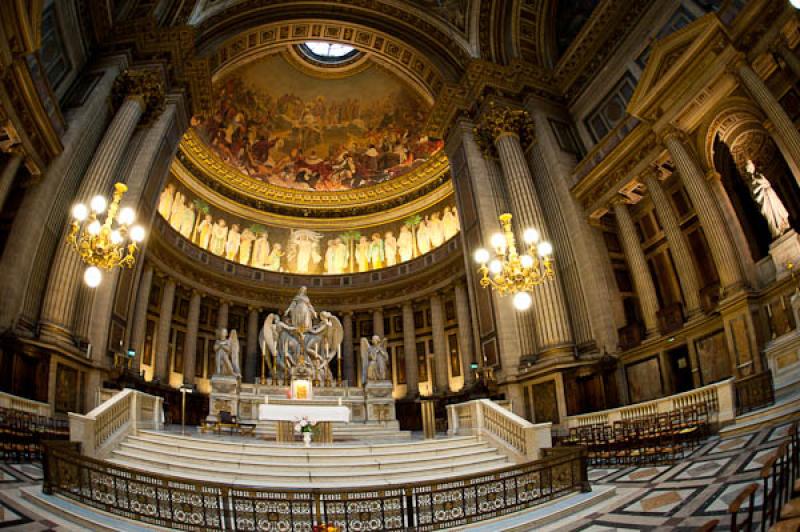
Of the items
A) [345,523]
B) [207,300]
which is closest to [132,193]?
[207,300]

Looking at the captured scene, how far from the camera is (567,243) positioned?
1605 cm

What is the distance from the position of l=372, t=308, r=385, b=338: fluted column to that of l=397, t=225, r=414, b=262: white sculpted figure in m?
3.45

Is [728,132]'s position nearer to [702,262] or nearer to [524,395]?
[702,262]

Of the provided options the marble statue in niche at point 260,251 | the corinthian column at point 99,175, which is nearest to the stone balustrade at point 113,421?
the corinthian column at point 99,175

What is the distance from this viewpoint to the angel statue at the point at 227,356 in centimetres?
1524

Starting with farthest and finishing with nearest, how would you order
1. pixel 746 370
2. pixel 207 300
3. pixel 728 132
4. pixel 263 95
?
1. pixel 263 95
2. pixel 207 300
3. pixel 728 132
4. pixel 746 370

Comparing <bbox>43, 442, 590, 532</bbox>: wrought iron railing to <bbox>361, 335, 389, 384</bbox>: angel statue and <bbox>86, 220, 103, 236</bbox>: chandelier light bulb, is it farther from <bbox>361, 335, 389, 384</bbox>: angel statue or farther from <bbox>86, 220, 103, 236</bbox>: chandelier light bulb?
<bbox>361, 335, 389, 384</bbox>: angel statue

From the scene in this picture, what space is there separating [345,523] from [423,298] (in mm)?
21366

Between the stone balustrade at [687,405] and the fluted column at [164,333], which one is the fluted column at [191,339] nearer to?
the fluted column at [164,333]

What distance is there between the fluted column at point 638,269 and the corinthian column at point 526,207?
2.26m

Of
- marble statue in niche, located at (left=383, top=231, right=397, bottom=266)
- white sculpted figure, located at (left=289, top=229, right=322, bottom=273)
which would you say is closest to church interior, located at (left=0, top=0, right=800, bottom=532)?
marble statue in niche, located at (left=383, top=231, right=397, bottom=266)

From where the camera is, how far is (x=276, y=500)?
16.3 feet

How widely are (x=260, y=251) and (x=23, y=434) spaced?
66.7 ft

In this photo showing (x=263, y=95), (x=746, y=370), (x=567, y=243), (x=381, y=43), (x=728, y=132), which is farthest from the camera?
(x=263, y=95)
